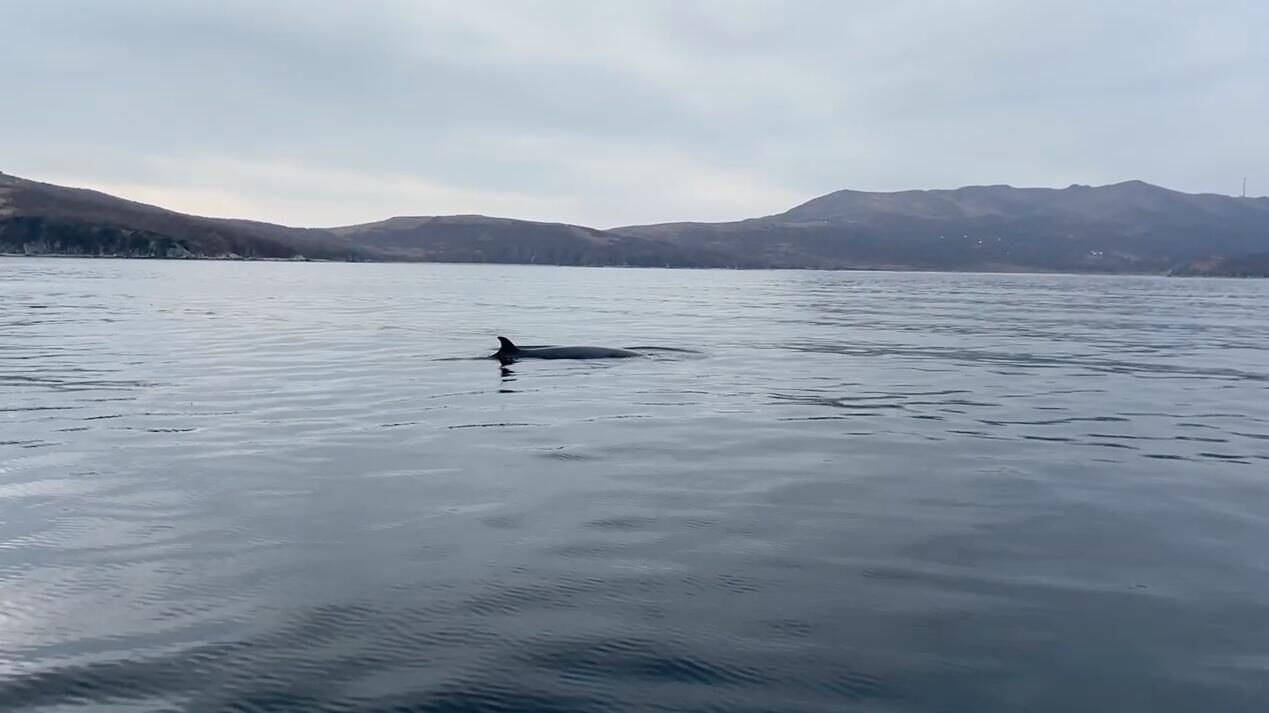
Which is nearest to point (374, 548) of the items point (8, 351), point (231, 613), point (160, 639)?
point (231, 613)

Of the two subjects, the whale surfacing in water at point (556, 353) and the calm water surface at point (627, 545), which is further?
the whale surfacing in water at point (556, 353)

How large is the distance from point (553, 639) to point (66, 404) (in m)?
16.8

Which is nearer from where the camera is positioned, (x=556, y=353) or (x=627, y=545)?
(x=627, y=545)

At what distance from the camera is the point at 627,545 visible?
34.8ft

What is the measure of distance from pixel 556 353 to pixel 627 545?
20979mm

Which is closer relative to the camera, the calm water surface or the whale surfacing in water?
the calm water surface

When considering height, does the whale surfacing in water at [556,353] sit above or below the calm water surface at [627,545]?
above

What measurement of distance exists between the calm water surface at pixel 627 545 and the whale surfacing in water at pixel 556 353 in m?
5.34

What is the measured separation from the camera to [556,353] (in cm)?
3130

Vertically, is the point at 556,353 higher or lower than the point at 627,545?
higher

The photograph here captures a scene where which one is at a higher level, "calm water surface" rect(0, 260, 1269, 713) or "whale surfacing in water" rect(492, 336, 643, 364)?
"whale surfacing in water" rect(492, 336, 643, 364)

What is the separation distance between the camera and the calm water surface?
23.9 ft

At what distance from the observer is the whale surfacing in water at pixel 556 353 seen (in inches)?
1196

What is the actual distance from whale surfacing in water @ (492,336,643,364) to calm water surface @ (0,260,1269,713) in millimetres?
5339
